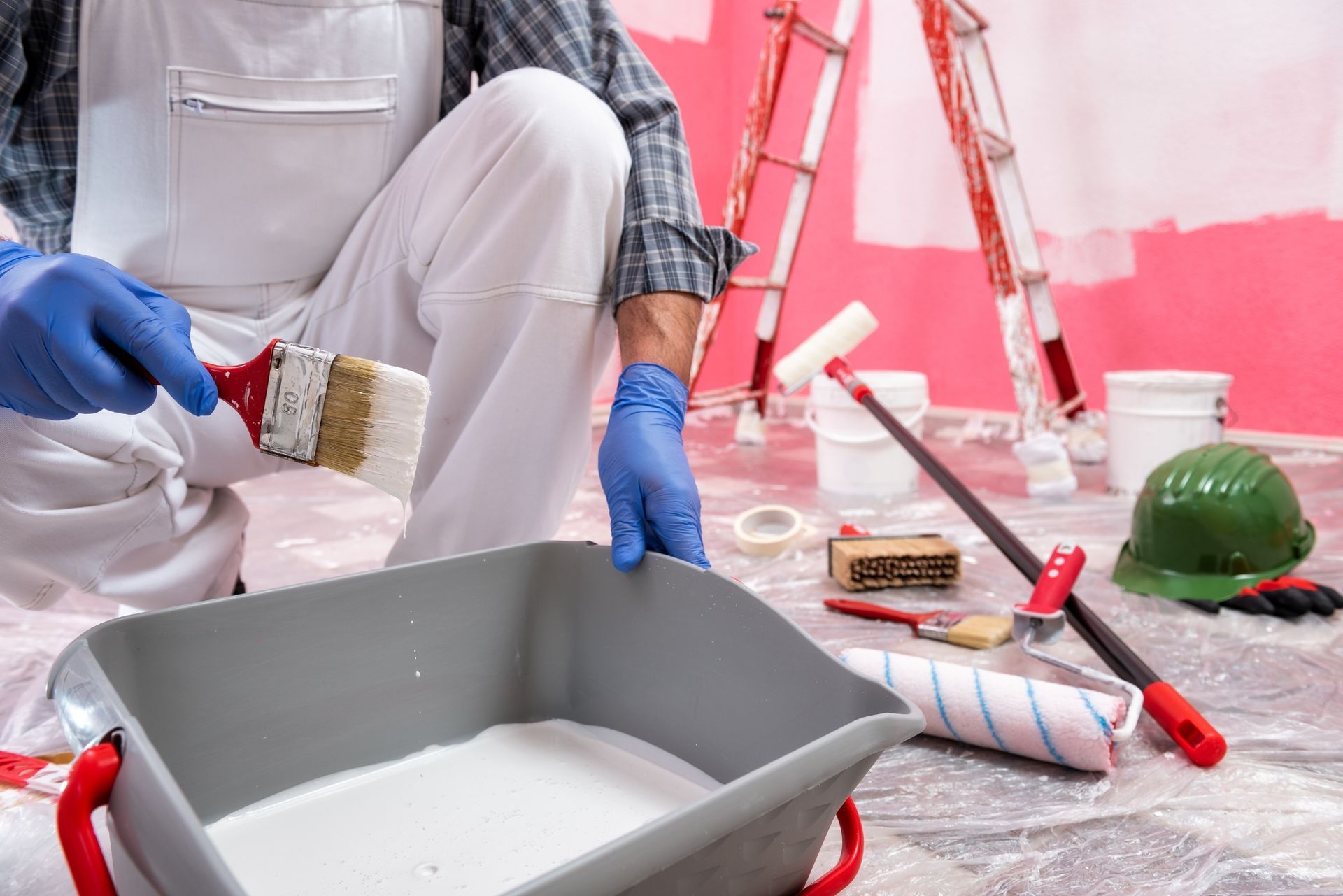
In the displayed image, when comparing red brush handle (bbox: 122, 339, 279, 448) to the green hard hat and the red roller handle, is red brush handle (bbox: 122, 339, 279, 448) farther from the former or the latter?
the green hard hat

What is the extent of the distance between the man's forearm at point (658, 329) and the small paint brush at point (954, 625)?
0.41 m

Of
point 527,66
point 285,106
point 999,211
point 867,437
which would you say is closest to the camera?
point 285,106

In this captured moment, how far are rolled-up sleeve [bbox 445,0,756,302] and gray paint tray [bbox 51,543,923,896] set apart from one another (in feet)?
0.89

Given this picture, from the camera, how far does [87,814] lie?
0.39 meters

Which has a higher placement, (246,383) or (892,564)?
(246,383)

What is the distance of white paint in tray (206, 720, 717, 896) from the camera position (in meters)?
0.57

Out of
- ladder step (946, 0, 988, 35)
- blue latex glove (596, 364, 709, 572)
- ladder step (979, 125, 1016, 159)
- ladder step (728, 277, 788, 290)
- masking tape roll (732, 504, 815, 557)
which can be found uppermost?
ladder step (946, 0, 988, 35)

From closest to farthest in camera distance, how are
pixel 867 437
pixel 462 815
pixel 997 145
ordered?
pixel 462 815 < pixel 867 437 < pixel 997 145

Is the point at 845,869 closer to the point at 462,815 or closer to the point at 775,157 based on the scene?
the point at 462,815

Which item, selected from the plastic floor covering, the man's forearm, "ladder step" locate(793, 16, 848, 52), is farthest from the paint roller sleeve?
"ladder step" locate(793, 16, 848, 52)

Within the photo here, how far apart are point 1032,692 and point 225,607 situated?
586mm

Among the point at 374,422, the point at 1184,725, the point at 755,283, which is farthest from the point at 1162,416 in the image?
the point at 374,422

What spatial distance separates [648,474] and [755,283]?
1511mm

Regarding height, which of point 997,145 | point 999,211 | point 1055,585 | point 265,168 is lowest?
point 1055,585
